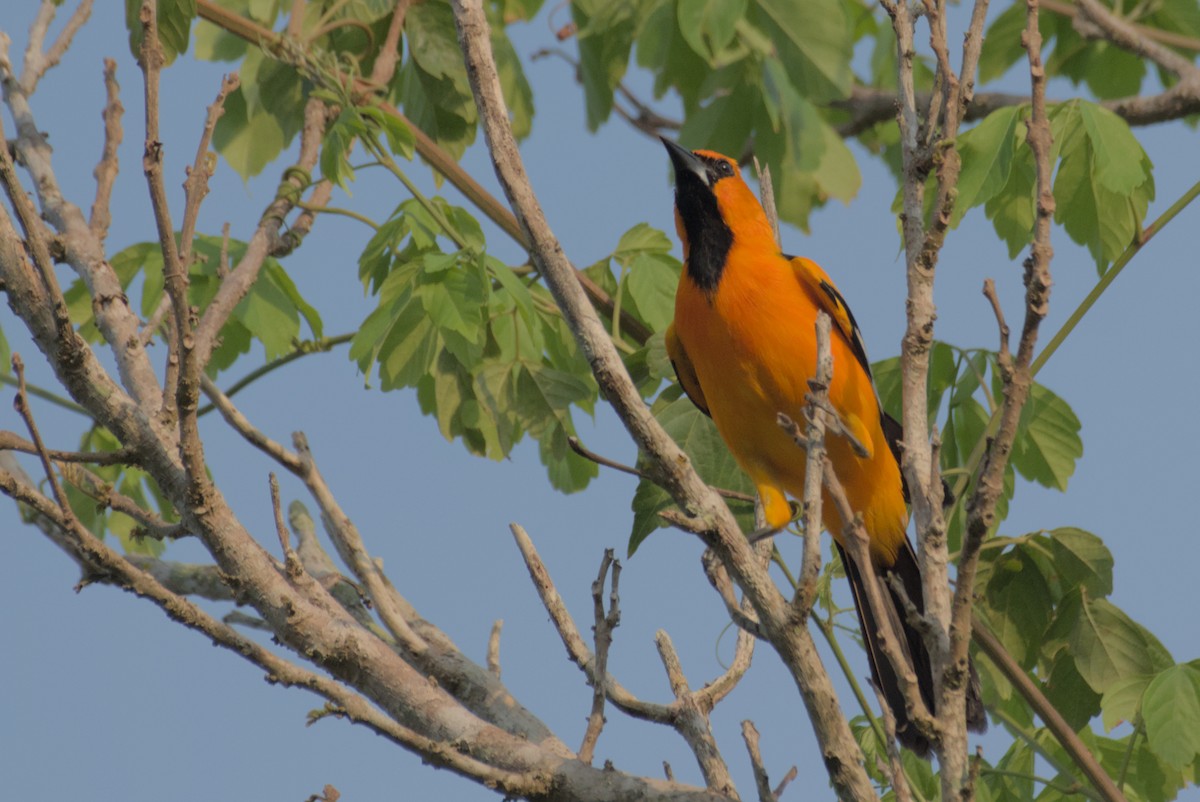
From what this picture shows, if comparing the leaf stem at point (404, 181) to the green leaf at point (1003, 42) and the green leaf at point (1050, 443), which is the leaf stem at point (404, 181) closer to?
the green leaf at point (1050, 443)

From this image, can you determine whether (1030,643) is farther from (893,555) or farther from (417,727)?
(417,727)

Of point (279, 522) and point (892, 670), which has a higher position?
point (892, 670)

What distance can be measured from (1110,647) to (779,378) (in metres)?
1.22

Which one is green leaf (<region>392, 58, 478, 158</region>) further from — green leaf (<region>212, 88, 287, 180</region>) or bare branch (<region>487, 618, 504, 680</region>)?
bare branch (<region>487, 618, 504, 680</region>)

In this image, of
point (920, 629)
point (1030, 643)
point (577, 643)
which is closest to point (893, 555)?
point (1030, 643)

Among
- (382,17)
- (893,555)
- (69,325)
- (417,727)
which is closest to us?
(69,325)

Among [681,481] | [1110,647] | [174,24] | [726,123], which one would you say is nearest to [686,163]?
[726,123]

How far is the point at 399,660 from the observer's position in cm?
284

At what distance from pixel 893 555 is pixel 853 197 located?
7.67 feet

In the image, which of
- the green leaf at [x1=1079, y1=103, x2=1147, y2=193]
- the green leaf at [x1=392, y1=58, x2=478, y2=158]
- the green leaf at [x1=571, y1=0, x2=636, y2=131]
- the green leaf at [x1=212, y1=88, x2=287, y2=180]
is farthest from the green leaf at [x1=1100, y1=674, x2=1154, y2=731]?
the green leaf at [x1=212, y1=88, x2=287, y2=180]

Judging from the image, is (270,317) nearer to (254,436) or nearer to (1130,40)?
(254,436)

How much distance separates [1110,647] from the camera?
374 centimetres

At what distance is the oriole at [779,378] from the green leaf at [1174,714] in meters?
0.61

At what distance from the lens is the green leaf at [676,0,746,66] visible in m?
4.24
